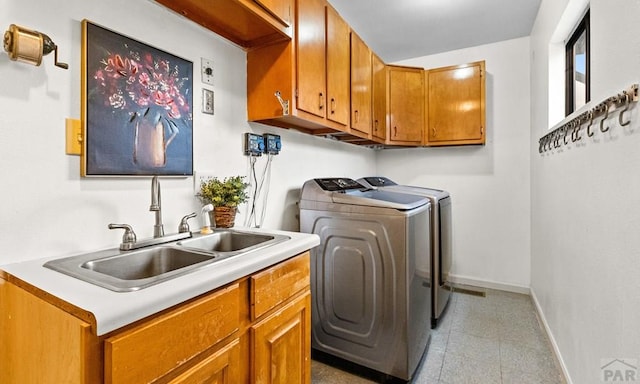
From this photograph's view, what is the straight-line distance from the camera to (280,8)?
4.79 ft

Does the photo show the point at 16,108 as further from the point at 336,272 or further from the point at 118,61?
the point at 336,272

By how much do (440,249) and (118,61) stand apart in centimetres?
235

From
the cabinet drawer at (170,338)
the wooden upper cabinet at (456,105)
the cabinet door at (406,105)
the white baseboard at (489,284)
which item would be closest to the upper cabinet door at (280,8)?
the cabinet drawer at (170,338)

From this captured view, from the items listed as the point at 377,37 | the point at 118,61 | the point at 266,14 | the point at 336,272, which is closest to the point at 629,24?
the point at 266,14

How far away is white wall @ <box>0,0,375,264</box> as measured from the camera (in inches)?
36.0

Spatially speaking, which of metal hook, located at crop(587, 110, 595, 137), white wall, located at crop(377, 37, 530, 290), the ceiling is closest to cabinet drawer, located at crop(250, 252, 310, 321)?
metal hook, located at crop(587, 110, 595, 137)

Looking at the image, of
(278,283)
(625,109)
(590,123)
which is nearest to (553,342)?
(590,123)

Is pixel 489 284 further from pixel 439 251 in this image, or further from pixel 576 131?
pixel 576 131

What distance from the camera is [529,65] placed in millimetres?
2910

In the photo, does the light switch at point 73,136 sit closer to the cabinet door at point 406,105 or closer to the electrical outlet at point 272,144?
the electrical outlet at point 272,144

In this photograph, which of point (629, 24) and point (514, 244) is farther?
point (514, 244)

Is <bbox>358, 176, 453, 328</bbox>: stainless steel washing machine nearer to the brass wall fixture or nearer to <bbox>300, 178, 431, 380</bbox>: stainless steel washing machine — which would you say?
<bbox>300, 178, 431, 380</bbox>: stainless steel washing machine

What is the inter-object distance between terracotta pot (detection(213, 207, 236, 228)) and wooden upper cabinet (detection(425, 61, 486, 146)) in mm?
2301

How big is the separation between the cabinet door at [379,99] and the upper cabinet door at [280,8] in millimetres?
1238
